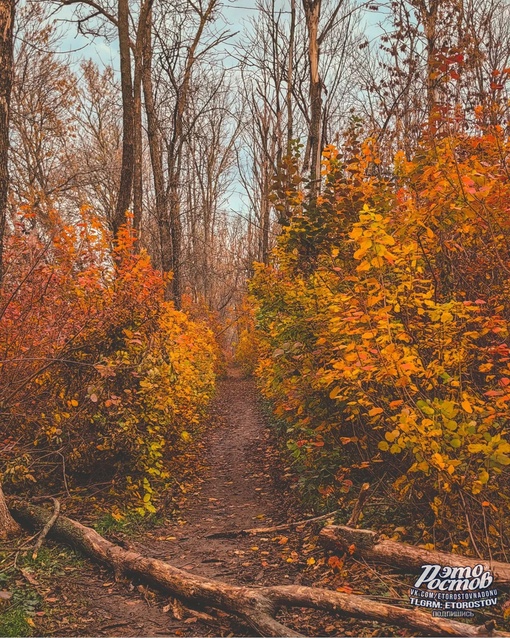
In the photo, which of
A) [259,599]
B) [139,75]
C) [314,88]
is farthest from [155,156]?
[259,599]

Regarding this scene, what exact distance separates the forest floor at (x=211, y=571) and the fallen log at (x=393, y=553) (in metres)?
0.11

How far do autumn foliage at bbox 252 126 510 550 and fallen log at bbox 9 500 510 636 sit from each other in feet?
2.64

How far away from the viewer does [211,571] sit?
4.13 m

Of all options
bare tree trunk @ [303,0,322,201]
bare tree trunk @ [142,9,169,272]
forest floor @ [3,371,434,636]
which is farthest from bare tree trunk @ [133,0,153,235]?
forest floor @ [3,371,434,636]

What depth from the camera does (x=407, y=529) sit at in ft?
12.9

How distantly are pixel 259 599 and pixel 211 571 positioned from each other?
3.73ft

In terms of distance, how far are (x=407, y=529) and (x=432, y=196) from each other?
2.59 m

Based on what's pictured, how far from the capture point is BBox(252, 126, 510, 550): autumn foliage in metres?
3.14

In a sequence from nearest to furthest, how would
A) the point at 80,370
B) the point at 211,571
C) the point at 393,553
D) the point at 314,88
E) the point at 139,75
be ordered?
the point at 393,553, the point at 211,571, the point at 80,370, the point at 314,88, the point at 139,75

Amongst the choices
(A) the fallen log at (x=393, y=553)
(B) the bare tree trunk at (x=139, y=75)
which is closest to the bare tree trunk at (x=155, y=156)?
(B) the bare tree trunk at (x=139, y=75)

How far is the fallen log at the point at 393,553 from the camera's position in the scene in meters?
3.07

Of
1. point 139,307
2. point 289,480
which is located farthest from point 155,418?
point 289,480

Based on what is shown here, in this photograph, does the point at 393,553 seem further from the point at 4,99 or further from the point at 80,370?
the point at 4,99

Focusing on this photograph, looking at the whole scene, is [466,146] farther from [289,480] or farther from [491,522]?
[289,480]
